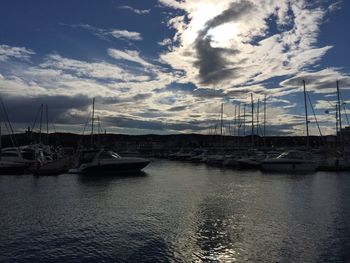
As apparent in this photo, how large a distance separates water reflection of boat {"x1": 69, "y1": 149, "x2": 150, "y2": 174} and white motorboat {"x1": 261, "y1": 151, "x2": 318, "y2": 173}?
72.3 ft

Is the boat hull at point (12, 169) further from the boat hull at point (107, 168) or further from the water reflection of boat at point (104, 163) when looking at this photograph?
the boat hull at point (107, 168)

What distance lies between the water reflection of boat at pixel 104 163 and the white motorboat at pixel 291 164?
22046mm

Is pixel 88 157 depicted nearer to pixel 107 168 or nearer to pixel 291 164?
pixel 107 168

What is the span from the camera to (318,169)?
7050 cm

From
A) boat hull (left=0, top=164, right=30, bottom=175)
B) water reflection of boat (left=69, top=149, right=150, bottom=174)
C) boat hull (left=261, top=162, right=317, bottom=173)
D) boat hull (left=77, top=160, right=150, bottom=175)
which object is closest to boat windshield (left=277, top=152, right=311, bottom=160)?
boat hull (left=261, top=162, right=317, bottom=173)

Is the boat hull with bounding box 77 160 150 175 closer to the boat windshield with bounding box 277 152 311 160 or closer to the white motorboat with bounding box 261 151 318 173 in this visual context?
the white motorboat with bounding box 261 151 318 173

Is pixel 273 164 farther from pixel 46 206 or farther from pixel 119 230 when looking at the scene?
pixel 119 230

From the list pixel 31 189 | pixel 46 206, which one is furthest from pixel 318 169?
pixel 46 206

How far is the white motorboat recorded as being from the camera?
67.2 meters

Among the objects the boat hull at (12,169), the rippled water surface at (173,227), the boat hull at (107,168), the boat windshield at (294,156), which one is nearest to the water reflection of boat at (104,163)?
the boat hull at (107,168)

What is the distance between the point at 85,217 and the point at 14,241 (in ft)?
20.3

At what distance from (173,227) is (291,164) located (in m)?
50.3

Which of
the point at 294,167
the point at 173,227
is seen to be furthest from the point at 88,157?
the point at 173,227

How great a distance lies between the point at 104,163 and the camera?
5744 centimetres
